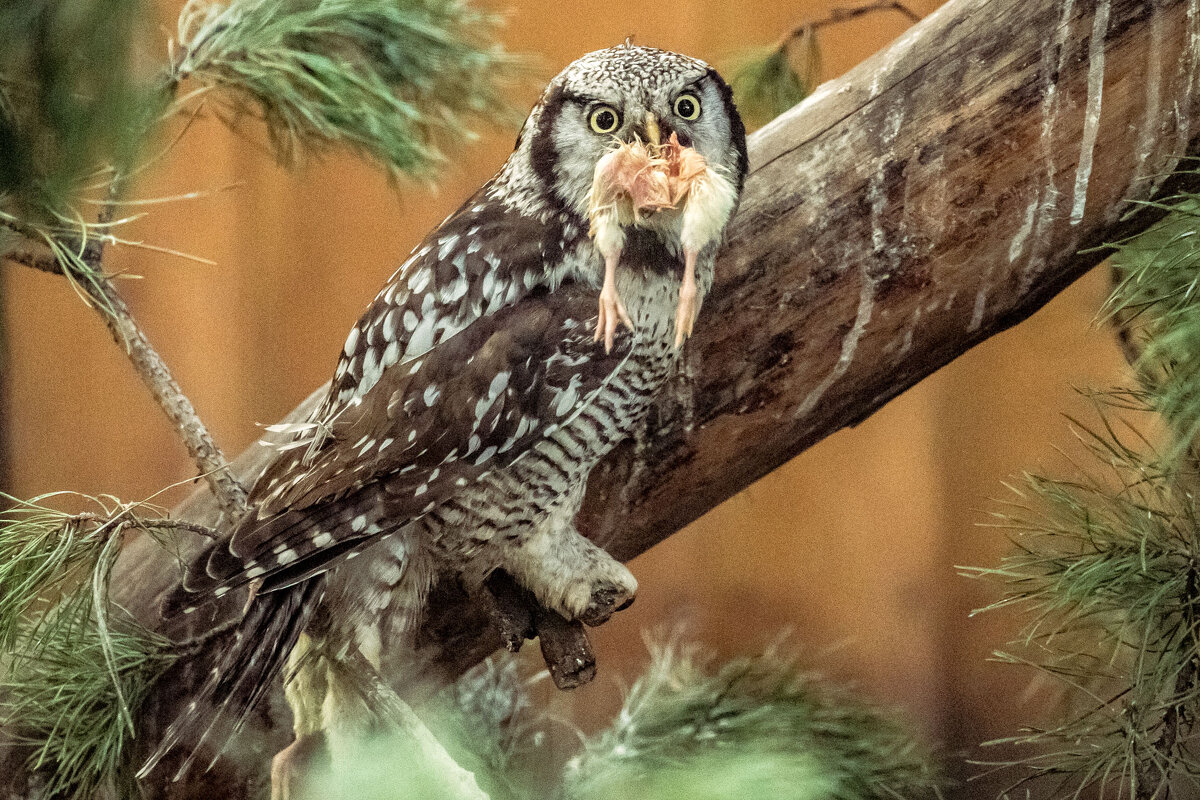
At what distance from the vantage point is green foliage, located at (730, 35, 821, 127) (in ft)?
4.65

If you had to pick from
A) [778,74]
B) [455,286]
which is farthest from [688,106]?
[778,74]

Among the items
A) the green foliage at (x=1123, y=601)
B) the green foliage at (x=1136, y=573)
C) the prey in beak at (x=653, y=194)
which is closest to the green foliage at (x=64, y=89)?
the prey in beak at (x=653, y=194)

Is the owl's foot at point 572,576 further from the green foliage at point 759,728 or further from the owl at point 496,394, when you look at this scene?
the green foliage at point 759,728

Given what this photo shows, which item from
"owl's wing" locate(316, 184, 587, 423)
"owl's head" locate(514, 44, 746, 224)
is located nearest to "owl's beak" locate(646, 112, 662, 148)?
"owl's head" locate(514, 44, 746, 224)

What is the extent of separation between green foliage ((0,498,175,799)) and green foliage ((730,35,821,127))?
1.05 m

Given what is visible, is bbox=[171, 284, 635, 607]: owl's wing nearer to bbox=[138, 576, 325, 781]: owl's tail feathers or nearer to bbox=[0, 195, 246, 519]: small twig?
bbox=[138, 576, 325, 781]: owl's tail feathers

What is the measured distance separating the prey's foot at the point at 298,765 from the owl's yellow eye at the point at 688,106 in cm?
64

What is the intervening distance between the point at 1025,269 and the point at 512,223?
610mm

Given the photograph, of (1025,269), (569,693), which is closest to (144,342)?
(569,693)

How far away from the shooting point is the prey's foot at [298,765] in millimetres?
761

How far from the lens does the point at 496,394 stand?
895 mm

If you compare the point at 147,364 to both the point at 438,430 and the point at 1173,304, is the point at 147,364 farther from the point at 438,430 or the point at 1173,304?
the point at 1173,304

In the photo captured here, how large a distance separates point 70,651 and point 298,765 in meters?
0.31

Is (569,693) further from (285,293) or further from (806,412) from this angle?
(285,293)
